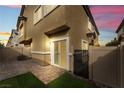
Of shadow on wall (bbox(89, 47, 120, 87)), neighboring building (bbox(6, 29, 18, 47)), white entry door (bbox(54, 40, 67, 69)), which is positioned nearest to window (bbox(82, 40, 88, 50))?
shadow on wall (bbox(89, 47, 120, 87))


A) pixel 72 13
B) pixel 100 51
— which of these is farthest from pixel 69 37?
pixel 100 51

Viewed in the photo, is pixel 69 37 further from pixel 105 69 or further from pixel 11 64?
pixel 11 64

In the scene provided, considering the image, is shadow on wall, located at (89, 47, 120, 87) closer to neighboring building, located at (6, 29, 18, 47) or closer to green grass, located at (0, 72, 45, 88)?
green grass, located at (0, 72, 45, 88)

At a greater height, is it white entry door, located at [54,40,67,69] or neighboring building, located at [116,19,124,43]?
neighboring building, located at [116,19,124,43]

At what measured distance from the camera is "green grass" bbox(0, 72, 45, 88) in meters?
2.21

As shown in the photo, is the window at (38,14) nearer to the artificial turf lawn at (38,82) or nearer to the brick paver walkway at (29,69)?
the brick paver walkway at (29,69)

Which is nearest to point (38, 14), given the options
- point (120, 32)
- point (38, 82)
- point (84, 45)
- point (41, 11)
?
point (41, 11)

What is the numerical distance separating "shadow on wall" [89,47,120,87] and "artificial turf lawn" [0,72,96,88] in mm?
183

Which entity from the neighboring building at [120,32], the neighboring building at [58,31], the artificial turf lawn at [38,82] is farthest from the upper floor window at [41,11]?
the neighboring building at [120,32]

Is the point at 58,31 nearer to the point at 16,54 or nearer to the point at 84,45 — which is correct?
the point at 84,45

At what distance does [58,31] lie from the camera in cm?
219

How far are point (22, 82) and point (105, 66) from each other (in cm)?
119
